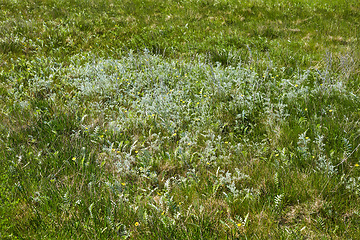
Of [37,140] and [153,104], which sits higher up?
[153,104]

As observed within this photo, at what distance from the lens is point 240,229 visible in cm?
247

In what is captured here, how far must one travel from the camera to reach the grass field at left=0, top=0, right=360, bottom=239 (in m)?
2.54

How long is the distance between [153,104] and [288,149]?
2.06m

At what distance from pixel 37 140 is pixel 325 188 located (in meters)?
3.65

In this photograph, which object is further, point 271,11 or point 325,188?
point 271,11

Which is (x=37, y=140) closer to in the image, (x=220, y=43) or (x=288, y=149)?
(x=288, y=149)

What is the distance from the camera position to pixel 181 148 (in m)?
3.45

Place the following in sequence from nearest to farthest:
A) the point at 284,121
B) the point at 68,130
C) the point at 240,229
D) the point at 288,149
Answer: the point at 240,229 < the point at 288,149 < the point at 284,121 < the point at 68,130

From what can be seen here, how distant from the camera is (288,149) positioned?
343cm

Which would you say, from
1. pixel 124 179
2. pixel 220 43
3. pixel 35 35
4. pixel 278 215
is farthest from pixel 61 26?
pixel 278 215

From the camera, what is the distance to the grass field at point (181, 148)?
2545 mm

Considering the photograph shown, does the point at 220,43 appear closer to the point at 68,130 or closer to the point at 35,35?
the point at 68,130

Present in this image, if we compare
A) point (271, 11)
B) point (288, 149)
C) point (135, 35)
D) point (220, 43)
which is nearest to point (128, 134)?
point (288, 149)

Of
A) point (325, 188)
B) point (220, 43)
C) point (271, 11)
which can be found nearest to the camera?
point (325, 188)
